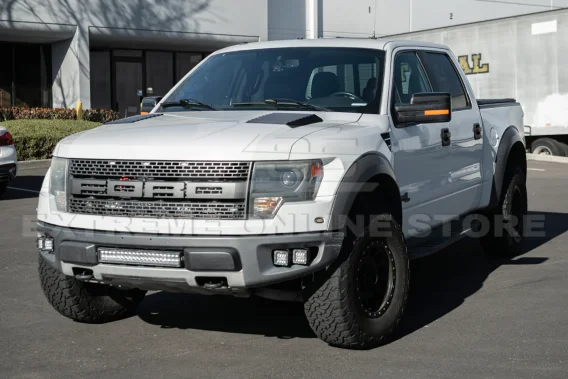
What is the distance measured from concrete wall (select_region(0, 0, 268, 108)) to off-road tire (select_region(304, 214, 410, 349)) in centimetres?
2311

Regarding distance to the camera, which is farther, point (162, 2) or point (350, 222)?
point (162, 2)

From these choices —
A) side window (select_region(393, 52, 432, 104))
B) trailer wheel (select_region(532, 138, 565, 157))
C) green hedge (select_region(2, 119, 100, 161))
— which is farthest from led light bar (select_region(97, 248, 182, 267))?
trailer wheel (select_region(532, 138, 565, 157))

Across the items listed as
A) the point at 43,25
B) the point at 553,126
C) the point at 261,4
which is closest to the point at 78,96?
the point at 43,25

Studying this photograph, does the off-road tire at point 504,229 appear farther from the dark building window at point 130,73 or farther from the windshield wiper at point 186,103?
the dark building window at point 130,73

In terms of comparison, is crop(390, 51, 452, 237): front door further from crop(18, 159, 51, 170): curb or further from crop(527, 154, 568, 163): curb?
crop(527, 154, 568, 163): curb

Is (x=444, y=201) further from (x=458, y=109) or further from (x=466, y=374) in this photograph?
(x=466, y=374)

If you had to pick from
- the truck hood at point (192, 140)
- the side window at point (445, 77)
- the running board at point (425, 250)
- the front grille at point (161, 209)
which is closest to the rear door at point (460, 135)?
the side window at point (445, 77)

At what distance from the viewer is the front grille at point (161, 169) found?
511 cm

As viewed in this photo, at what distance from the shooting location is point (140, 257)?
17.2 ft

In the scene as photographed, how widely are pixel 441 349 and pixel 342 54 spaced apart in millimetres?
2361

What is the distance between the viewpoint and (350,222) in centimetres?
539

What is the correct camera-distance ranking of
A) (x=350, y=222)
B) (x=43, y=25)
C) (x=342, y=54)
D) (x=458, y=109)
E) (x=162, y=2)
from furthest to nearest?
(x=162, y=2) → (x=43, y=25) → (x=458, y=109) → (x=342, y=54) → (x=350, y=222)

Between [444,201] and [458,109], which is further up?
[458,109]

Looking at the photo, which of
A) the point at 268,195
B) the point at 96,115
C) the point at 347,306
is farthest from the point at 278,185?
the point at 96,115
